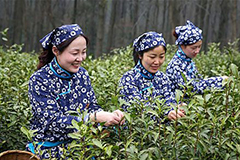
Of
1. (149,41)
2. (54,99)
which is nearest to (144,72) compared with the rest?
(149,41)

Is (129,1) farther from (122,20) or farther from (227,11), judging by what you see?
(227,11)

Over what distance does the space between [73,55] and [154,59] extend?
3.04 feet

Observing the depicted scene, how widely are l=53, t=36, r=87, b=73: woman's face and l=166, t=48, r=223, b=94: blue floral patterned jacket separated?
1.57m

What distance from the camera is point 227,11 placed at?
46.5 ft

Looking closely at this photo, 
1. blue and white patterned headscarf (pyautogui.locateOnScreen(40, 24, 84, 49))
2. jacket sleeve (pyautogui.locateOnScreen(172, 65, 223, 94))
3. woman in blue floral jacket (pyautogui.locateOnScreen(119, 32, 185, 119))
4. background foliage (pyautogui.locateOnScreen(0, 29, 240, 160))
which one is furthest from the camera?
jacket sleeve (pyautogui.locateOnScreen(172, 65, 223, 94))

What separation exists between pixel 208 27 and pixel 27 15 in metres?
6.32

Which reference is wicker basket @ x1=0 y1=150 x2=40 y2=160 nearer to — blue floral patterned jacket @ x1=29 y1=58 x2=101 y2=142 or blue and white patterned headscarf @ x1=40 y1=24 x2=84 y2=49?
blue floral patterned jacket @ x1=29 y1=58 x2=101 y2=142

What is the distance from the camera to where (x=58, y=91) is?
9.44ft

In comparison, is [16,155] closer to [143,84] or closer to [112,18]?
[143,84]

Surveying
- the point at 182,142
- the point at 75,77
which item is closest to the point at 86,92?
the point at 75,77

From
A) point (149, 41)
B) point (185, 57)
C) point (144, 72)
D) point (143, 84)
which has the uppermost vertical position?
point (149, 41)

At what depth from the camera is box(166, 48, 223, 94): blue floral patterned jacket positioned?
13.4 ft

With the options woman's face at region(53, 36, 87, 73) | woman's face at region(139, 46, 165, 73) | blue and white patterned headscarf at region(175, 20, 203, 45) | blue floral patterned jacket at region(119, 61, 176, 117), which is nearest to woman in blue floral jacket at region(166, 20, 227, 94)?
blue and white patterned headscarf at region(175, 20, 203, 45)

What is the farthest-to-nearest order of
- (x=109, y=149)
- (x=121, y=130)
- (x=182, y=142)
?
(x=121, y=130), (x=182, y=142), (x=109, y=149)
